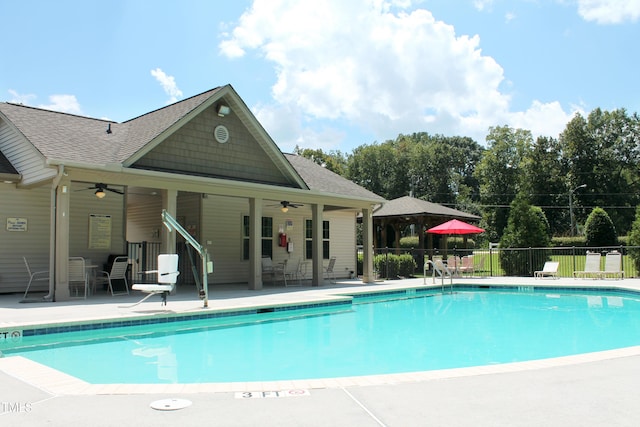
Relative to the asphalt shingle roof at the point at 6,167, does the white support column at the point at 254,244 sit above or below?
below

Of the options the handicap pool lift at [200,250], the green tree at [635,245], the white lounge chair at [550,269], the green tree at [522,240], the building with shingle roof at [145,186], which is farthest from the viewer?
the green tree at [522,240]

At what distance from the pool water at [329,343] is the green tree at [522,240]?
872 cm

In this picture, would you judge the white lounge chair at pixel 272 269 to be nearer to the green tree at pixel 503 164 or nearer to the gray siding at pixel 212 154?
the gray siding at pixel 212 154

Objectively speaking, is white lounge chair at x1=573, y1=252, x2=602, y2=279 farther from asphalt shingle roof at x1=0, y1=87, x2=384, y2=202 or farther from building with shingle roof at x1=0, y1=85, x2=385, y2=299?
asphalt shingle roof at x1=0, y1=87, x2=384, y2=202

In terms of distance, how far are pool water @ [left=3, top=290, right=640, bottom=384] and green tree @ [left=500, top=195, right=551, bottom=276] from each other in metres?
8.72

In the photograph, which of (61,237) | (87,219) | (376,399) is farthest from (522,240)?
(376,399)

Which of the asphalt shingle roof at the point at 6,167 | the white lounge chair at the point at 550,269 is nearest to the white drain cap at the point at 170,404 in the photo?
the asphalt shingle roof at the point at 6,167

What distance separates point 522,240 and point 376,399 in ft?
62.2

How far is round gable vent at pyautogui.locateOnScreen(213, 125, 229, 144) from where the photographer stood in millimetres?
13938

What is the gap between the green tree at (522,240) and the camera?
21156 mm

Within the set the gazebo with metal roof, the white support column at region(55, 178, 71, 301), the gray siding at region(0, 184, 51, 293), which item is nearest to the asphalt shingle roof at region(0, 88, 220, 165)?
the white support column at region(55, 178, 71, 301)

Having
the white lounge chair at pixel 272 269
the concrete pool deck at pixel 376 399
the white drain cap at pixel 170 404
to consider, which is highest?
the white lounge chair at pixel 272 269

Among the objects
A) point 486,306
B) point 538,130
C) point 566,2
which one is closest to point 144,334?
point 486,306

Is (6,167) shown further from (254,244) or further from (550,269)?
(550,269)
